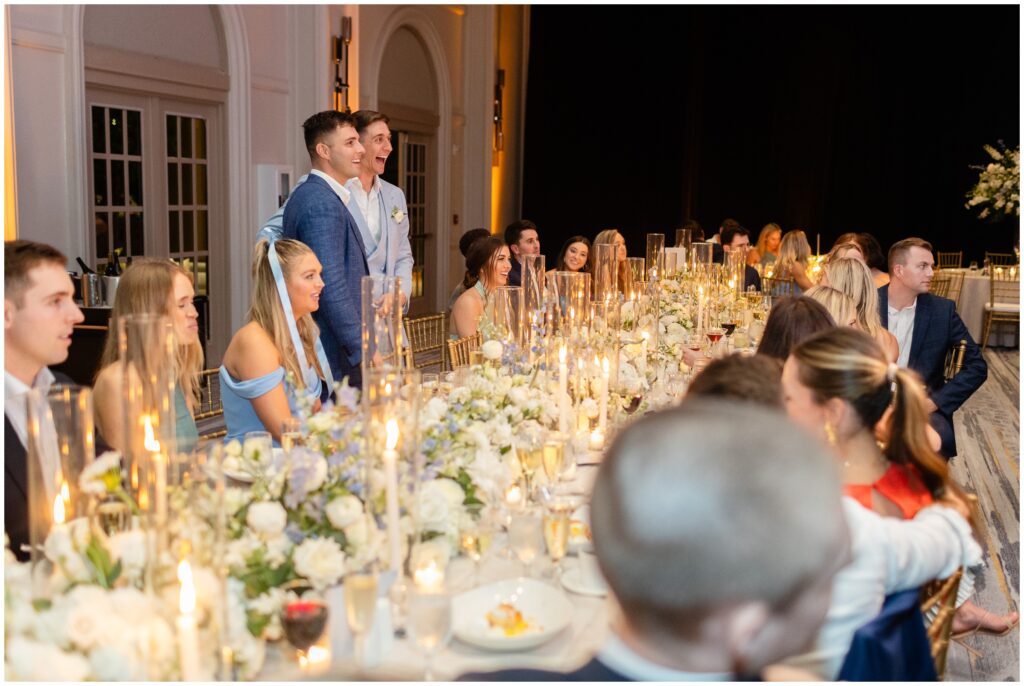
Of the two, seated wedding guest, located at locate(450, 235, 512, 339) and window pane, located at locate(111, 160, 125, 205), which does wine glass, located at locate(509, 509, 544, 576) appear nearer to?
seated wedding guest, located at locate(450, 235, 512, 339)

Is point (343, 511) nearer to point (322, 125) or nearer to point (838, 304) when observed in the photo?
point (838, 304)

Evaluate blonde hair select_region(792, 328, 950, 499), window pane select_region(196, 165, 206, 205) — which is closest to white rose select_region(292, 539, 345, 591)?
blonde hair select_region(792, 328, 950, 499)

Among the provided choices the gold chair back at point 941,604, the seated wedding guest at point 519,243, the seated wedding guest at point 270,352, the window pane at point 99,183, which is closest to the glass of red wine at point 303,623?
the gold chair back at point 941,604

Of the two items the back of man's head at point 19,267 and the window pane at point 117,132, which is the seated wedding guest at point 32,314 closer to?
the back of man's head at point 19,267

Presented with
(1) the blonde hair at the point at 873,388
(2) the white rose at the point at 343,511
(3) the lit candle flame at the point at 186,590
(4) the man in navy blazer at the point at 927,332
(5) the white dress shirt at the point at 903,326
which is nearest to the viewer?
(3) the lit candle flame at the point at 186,590

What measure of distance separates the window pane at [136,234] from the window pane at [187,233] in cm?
39

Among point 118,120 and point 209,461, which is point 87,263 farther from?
point 209,461

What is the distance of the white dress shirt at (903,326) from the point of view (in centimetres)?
436

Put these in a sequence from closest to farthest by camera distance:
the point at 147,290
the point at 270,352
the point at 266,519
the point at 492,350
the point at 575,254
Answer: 1. the point at 266,519
2. the point at 147,290
3. the point at 492,350
4. the point at 270,352
5. the point at 575,254

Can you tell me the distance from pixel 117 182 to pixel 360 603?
5.85 metres

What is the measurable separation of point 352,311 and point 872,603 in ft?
8.70

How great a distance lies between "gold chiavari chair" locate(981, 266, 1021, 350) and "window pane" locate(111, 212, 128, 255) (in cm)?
754

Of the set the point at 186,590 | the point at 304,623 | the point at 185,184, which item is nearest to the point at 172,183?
the point at 185,184

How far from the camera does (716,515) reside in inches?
30.1
